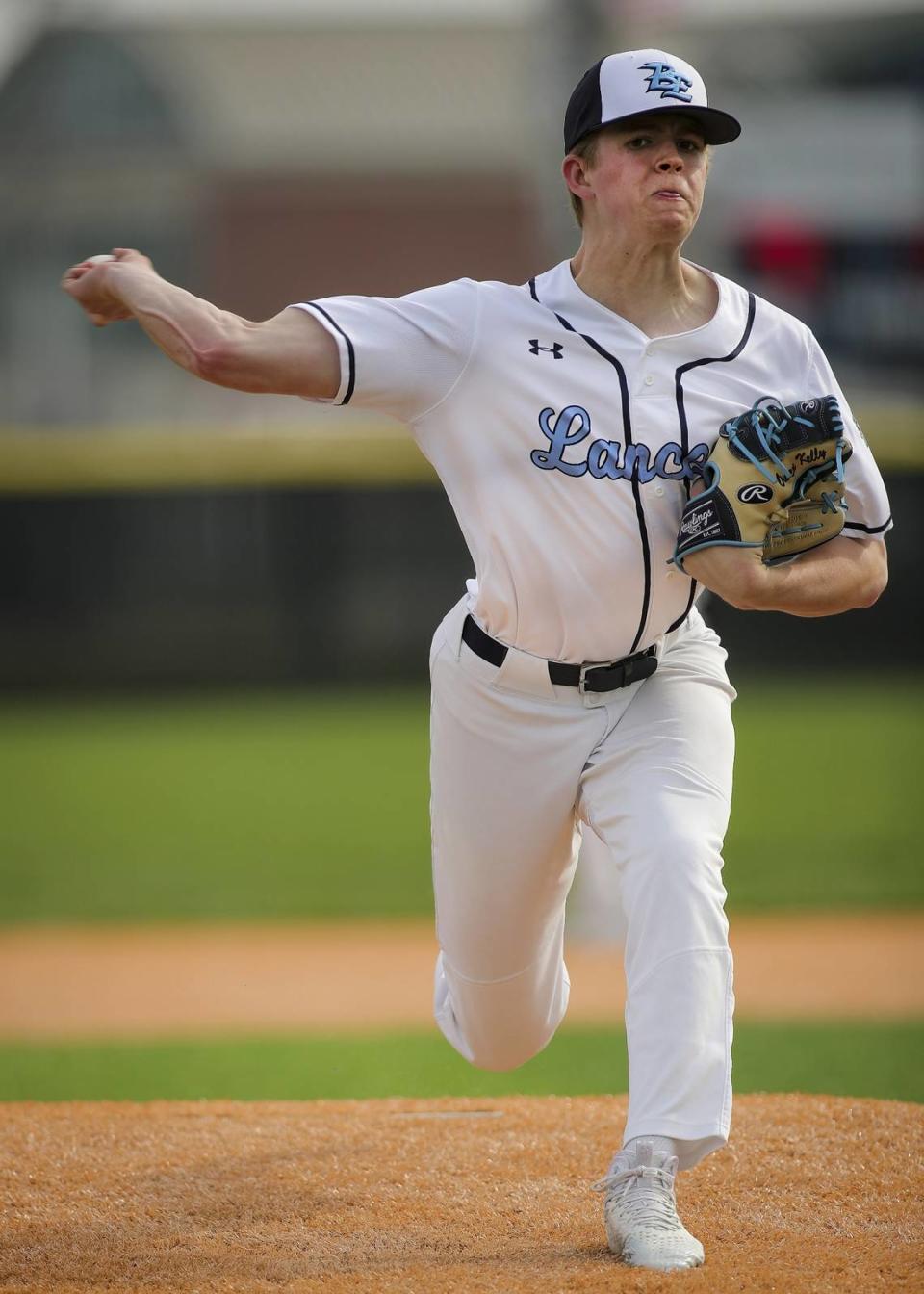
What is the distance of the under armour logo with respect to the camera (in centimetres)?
303

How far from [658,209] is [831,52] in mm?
29495

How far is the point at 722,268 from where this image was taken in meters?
22.0

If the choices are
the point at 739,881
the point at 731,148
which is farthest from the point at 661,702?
the point at 731,148

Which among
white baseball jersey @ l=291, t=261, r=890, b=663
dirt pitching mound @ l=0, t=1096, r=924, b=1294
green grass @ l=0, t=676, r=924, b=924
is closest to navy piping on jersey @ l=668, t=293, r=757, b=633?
white baseball jersey @ l=291, t=261, r=890, b=663

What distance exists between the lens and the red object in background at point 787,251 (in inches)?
807

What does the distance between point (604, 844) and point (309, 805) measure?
7690 millimetres

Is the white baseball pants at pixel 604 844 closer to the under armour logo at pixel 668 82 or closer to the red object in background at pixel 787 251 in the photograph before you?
the under armour logo at pixel 668 82

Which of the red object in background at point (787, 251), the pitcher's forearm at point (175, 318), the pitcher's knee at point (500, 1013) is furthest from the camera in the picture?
the red object in background at point (787, 251)

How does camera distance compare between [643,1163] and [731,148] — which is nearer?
[643,1163]

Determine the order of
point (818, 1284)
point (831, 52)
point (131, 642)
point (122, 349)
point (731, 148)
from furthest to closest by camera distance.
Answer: point (831, 52), point (122, 349), point (731, 148), point (131, 642), point (818, 1284)

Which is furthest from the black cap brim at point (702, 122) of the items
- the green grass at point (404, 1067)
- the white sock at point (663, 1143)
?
the green grass at point (404, 1067)

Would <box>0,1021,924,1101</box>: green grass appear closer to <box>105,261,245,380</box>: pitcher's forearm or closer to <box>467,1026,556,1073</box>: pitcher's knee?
<box>467,1026,556,1073</box>: pitcher's knee

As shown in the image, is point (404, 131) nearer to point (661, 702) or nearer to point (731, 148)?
point (731, 148)

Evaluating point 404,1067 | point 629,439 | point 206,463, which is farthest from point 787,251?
point 629,439
